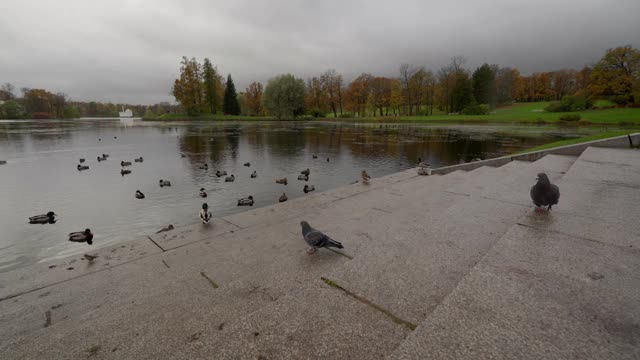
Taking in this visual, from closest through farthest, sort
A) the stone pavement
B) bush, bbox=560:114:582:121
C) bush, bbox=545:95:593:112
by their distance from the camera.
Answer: the stone pavement < bush, bbox=560:114:582:121 < bush, bbox=545:95:593:112

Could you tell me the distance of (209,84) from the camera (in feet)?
348

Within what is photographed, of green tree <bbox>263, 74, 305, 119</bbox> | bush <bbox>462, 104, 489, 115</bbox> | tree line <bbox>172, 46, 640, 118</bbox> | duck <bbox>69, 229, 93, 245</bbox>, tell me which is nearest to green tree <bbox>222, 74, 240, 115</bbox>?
tree line <bbox>172, 46, 640, 118</bbox>

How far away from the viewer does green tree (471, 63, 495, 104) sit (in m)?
95.4

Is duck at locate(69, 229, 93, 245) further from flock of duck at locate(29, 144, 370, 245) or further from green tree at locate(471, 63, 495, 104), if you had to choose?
green tree at locate(471, 63, 495, 104)

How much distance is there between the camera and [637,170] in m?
9.14

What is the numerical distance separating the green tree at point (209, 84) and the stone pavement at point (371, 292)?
110 meters

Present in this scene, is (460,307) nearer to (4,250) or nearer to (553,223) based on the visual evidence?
(553,223)

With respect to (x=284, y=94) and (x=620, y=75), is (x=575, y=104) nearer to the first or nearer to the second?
(x=620, y=75)

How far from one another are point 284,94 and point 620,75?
84.1 meters

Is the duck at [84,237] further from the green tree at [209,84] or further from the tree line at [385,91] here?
the green tree at [209,84]

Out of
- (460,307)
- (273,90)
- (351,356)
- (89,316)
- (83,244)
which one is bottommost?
(83,244)

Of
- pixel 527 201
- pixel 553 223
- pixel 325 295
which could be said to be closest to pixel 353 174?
pixel 527 201

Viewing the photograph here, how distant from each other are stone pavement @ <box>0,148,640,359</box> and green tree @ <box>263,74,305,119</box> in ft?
300

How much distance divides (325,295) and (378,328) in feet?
2.80
